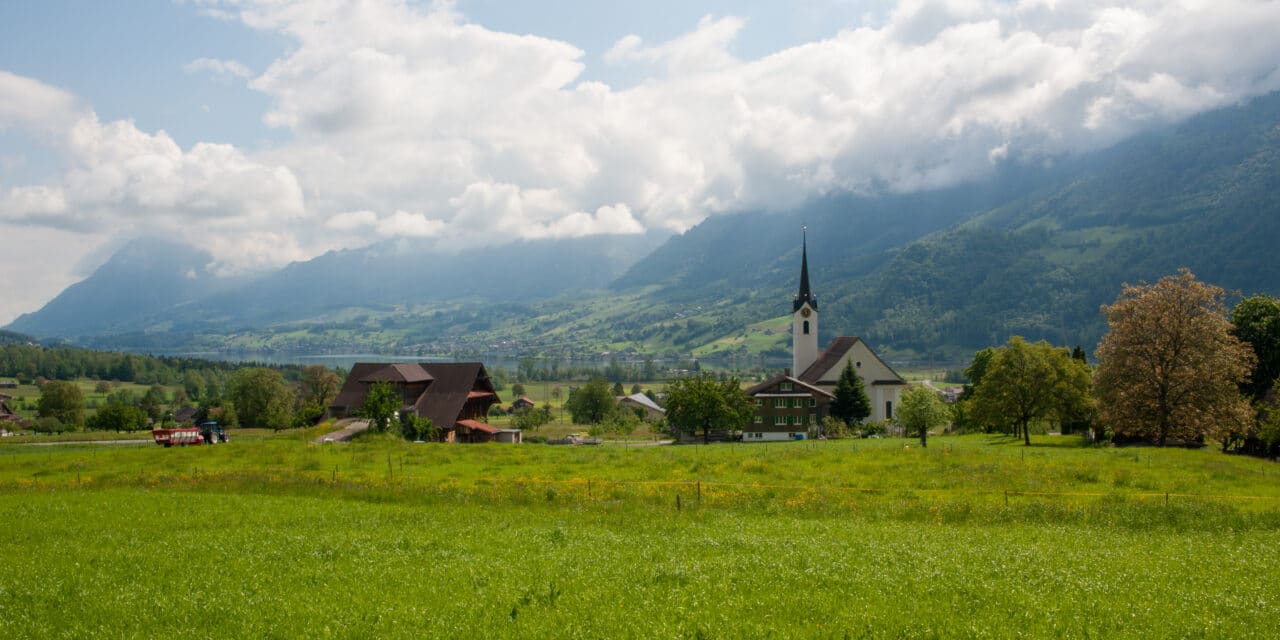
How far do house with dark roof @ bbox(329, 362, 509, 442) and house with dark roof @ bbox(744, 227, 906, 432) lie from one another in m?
34.1

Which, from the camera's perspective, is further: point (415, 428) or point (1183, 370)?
point (415, 428)

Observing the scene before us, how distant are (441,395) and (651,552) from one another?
61.9 m

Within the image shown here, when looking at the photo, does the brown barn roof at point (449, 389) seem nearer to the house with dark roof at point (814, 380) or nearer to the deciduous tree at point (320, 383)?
the deciduous tree at point (320, 383)

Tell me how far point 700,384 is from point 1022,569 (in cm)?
7247

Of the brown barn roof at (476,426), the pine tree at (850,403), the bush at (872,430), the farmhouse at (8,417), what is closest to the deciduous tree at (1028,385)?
the bush at (872,430)

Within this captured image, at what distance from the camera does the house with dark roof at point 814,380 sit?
96500mm

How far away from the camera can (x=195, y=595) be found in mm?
15953

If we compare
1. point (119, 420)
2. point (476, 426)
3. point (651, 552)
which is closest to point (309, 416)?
point (476, 426)

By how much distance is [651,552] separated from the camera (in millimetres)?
19922

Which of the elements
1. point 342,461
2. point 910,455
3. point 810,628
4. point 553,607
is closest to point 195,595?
point 553,607

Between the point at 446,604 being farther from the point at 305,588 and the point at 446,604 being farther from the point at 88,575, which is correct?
the point at 88,575

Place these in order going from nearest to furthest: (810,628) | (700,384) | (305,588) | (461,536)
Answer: (810,628) < (305,588) < (461,536) < (700,384)

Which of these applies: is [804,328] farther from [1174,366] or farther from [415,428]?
[415,428]

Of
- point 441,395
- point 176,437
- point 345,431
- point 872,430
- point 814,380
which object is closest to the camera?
point 176,437
